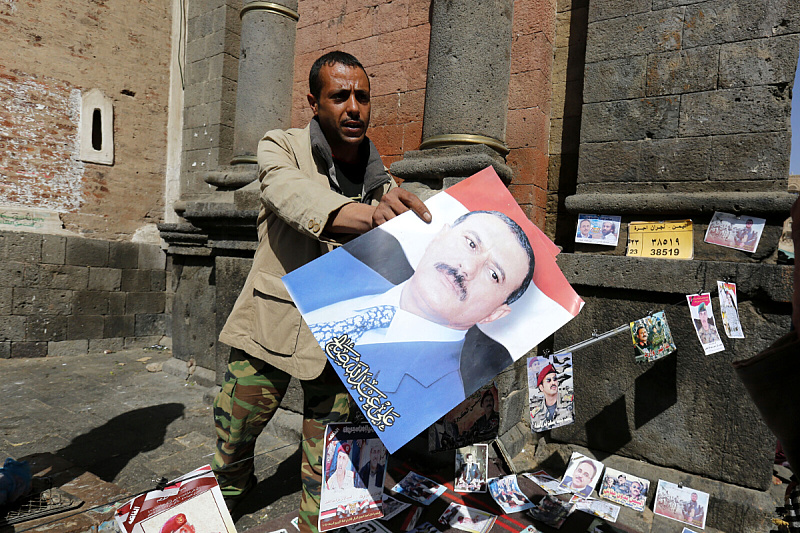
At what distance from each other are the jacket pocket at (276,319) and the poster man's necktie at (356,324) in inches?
20.3

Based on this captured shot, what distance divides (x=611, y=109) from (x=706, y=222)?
1.03 metres

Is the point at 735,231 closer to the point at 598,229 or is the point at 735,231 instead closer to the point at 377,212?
the point at 598,229

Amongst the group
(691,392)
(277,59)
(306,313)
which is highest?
(277,59)

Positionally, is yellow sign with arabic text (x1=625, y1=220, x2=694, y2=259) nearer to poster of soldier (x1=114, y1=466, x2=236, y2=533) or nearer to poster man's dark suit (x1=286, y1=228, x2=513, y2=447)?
poster man's dark suit (x1=286, y1=228, x2=513, y2=447)

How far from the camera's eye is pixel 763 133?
9.18 ft

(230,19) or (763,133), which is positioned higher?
(230,19)

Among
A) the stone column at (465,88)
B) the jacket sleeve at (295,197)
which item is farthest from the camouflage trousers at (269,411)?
the stone column at (465,88)

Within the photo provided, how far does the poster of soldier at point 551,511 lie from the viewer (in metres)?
2.62

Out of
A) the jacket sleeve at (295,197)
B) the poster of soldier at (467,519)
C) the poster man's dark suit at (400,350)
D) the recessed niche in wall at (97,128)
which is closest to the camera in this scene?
Result: the poster man's dark suit at (400,350)

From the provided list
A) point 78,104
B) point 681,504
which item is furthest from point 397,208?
point 78,104

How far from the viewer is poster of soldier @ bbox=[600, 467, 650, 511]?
2922 mm

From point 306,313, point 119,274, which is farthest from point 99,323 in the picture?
point 306,313

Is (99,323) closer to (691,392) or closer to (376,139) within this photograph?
(376,139)

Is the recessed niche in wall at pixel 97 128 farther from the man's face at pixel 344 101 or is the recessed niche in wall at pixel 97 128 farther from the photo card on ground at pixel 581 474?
the photo card on ground at pixel 581 474
